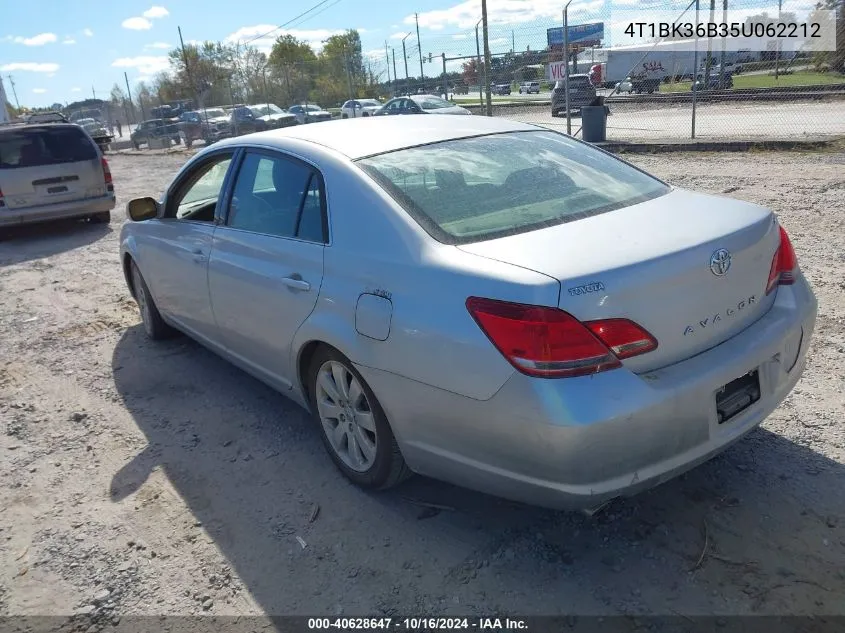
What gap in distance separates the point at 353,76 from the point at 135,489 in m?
24.8

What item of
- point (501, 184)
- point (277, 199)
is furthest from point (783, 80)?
point (277, 199)

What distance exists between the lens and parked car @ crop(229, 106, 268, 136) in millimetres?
25719

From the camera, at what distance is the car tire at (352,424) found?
2.98 meters

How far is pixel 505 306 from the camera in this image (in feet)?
7.72

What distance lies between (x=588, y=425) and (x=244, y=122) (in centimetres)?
2653

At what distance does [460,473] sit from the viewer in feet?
8.73

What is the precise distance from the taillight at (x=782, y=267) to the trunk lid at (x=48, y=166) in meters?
10.6

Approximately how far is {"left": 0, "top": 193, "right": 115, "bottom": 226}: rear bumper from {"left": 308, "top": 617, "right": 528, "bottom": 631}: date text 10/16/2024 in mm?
10057

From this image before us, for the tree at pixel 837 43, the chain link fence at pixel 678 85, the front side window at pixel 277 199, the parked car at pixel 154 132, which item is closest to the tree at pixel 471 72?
the chain link fence at pixel 678 85

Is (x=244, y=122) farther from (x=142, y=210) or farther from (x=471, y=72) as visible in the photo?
(x=142, y=210)

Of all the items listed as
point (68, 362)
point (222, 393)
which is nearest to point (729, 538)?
point (222, 393)

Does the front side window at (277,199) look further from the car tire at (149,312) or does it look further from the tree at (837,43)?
A: the tree at (837,43)

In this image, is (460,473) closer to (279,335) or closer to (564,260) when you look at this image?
(564,260)

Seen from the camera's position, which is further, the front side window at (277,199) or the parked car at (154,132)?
the parked car at (154,132)
